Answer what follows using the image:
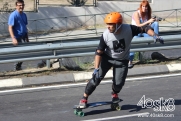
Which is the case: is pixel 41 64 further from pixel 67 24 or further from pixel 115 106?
pixel 67 24

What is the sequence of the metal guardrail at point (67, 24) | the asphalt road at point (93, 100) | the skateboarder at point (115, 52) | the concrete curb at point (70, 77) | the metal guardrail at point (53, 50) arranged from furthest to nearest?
the metal guardrail at point (67, 24) < the metal guardrail at point (53, 50) < the concrete curb at point (70, 77) < the asphalt road at point (93, 100) < the skateboarder at point (115, 52)

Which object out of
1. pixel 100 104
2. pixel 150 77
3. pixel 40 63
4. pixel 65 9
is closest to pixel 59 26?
pixel 65 9

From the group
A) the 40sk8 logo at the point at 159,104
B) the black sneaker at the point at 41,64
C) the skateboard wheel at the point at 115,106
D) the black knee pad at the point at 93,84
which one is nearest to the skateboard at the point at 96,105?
A: the skateboard wheel at the point at 115,106

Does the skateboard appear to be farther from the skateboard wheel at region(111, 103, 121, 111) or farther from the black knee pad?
the black knee pad

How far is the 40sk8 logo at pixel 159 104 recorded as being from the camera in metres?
8.01

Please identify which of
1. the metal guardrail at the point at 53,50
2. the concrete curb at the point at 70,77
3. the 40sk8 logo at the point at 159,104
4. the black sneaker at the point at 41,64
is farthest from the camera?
the black sneaker at the point at 41,64

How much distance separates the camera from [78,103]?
855 cm

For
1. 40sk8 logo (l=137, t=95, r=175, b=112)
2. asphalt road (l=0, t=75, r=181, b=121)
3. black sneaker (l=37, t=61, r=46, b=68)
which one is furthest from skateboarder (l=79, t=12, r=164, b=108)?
black sneaker (l=37, t=61, r=46, b=68)

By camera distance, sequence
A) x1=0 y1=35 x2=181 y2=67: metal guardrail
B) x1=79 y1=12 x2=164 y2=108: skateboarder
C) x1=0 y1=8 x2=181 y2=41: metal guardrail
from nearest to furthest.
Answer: x1=79 y1=12 x2=164 y2=108: skateboarder, x1=0 y1=35 x2=181 y2=67: metal guardrail, x1=0 y1=8 x2=181 y2=41: metal guardrail

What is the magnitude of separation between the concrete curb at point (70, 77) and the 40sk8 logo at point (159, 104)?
1.82 meters

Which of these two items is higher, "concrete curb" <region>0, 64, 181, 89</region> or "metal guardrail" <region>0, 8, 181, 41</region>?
"concrete curb" <region>0, 64, 181, 89</region>

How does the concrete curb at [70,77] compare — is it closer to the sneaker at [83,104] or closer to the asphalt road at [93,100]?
the asphalt road at [93,100]

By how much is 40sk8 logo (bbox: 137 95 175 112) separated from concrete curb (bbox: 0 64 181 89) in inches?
71.5

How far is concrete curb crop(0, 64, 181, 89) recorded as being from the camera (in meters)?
9.81
